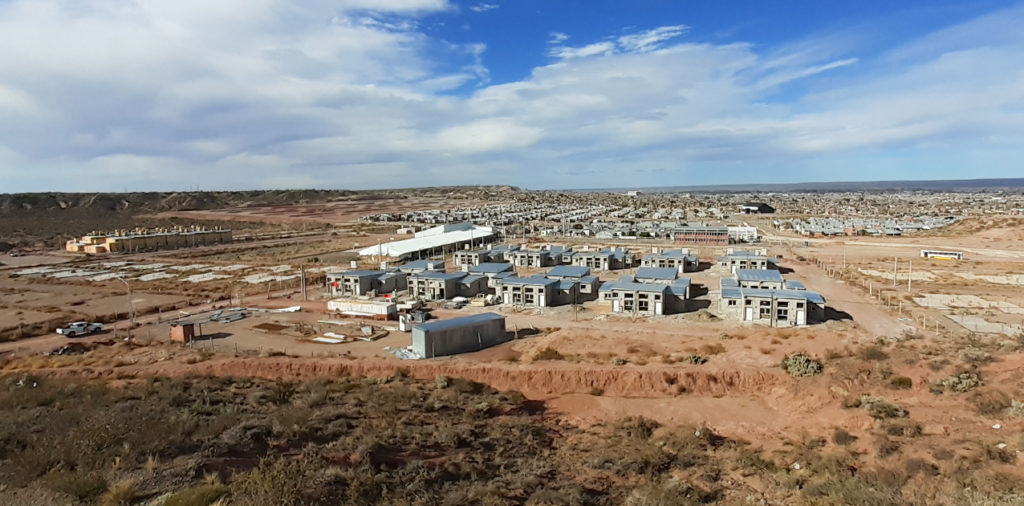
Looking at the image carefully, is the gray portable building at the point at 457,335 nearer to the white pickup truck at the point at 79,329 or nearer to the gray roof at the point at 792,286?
the gray roof at the point at 792,286

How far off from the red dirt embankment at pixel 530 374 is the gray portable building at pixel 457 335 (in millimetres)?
1725

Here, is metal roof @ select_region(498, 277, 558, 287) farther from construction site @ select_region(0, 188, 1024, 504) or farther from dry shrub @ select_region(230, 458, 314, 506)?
dry shrub @ select_region(230, 458, 314, 506)

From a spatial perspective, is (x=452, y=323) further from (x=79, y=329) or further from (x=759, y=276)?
(x=759, y=276)

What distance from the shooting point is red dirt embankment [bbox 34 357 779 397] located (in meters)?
21.2

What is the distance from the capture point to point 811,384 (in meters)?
20.1

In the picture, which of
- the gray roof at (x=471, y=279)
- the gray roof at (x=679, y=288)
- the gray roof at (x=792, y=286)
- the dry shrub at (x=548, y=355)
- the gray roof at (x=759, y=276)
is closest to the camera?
the dry shrub at (x=548, y=355)

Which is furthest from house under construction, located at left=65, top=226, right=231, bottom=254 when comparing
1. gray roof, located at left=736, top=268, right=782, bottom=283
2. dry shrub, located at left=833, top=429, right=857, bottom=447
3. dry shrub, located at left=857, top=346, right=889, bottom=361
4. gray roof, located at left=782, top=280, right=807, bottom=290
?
dry shrub, located at left=833, top=429, right=857, bottom=447

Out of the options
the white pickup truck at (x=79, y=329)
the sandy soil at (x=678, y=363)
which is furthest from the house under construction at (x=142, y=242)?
the white pickup truck at (x=79, y=329)

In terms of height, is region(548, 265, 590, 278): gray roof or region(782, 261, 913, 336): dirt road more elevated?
region(548, 265, 590, 278): gray roof

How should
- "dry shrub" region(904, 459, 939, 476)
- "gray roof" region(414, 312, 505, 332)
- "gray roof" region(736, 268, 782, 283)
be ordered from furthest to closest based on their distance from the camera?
1. "gray roof" region(736, 268, 782, 283)
2. "gray roof" region(414, 312, 505, 332)
3. "dry shrub" region(904, 459, 939, 476)

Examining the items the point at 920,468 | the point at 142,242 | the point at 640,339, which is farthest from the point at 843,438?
the point at 142,242

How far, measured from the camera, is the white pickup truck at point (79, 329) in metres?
31.4

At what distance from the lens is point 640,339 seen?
27.8 metres

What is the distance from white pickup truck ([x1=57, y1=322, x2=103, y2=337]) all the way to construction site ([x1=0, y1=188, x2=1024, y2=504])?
0.97m
